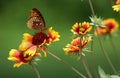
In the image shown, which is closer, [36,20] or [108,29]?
[36,20]

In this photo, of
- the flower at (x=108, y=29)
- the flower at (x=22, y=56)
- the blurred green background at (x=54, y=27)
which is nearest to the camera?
the flower at (x=22, y=56)

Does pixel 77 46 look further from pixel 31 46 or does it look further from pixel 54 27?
pixel 54 27

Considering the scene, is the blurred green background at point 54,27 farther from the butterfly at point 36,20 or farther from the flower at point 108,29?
the butterfly at point 36,20

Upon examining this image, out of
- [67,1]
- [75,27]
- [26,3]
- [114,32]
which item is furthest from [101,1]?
[75,27]

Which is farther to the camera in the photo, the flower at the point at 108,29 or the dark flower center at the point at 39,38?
the flower at the point at 108,29

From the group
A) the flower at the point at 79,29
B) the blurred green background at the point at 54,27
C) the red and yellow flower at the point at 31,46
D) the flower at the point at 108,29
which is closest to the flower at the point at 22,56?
the red and yellow flower at the point at 31,46

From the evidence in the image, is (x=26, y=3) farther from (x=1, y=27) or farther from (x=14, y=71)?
(x=14, y=71)

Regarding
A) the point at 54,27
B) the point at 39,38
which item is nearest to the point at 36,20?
the point at 39,38
